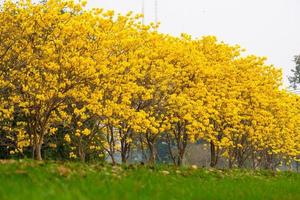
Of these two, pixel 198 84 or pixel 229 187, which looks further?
pixel 198 84

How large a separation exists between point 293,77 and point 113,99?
87237 mm

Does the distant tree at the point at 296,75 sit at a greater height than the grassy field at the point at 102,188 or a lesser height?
greater

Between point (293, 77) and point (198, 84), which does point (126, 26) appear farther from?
point (293, 77)

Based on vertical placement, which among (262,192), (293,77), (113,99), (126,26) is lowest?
(262,192)

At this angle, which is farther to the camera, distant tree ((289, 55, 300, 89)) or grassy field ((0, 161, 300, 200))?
distant tree ((289, 55, 300, 89))

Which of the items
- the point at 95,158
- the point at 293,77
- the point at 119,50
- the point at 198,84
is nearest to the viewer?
the point at 119,50

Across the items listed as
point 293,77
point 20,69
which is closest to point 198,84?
point 20,69

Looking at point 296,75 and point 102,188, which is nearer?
point 102,188

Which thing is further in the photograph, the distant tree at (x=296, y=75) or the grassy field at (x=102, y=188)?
the distant tree at (x=296, y=75)

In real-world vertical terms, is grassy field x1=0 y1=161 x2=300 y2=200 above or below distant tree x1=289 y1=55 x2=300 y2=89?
below

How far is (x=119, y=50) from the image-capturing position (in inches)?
818

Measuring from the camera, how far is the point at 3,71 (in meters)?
18.8

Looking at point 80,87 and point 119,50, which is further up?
point 119,50

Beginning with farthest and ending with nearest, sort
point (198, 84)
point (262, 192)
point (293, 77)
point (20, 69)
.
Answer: point (293, 77) < point (198, 84) < point (20, 69) < point (262, 192)
